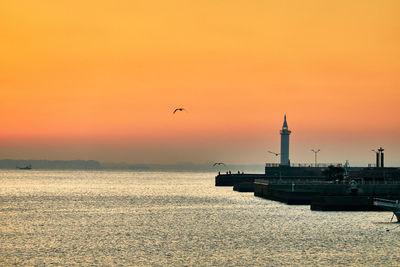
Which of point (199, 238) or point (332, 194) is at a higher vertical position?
point (332, 194)

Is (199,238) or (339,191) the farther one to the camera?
(339,191)

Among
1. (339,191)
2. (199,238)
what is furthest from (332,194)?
(199,238)

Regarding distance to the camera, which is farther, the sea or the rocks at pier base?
the rocks at pier base

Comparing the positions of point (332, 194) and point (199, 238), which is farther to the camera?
point (332, 194)

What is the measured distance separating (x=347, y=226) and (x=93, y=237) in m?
31.2

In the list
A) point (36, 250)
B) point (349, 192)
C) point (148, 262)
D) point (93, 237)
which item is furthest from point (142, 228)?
point (349, 192)

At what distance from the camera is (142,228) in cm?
8825

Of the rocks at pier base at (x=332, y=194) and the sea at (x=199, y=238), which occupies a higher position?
the rocks at pier base at (x=332, y=194)

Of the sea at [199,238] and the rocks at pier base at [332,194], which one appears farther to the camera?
the rocks at pier base at [332,194]

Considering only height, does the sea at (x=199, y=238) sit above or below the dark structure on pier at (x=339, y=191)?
below

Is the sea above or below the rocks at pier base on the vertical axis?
below

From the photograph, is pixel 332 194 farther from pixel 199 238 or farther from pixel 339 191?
pixel 199 238

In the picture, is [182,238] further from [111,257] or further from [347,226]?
[347,226]

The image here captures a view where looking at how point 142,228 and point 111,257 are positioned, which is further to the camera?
point 142,228
